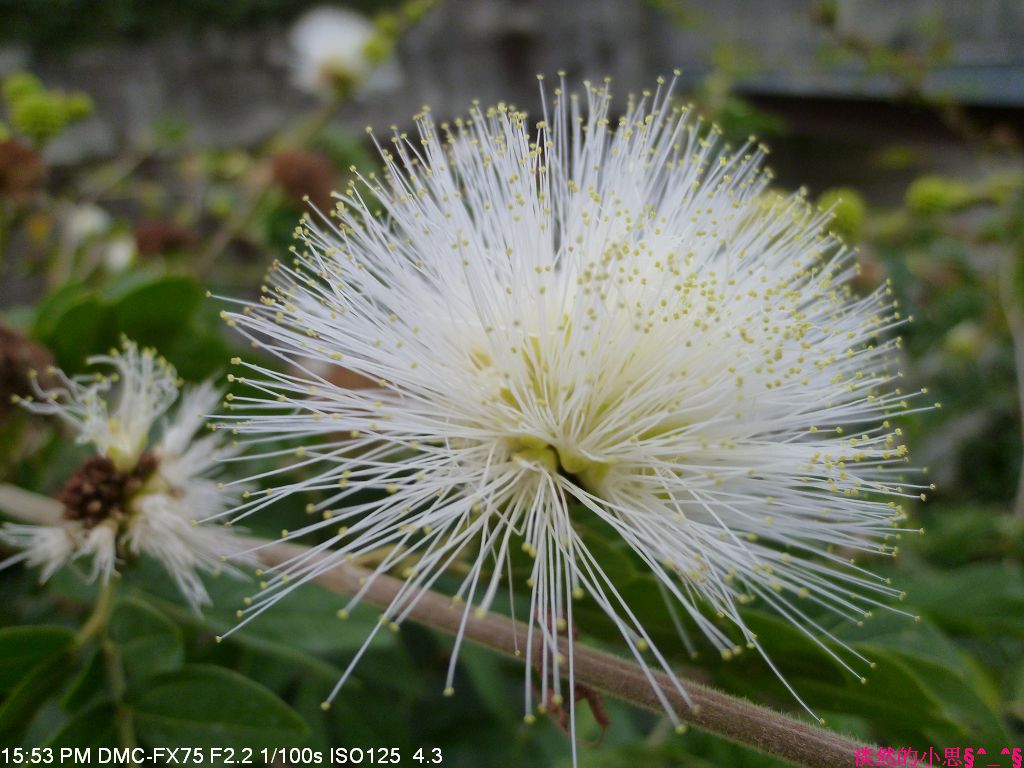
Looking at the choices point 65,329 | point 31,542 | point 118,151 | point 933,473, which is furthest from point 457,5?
point 31,542

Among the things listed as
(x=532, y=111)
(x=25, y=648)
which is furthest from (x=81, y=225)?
(x=532, y=111)

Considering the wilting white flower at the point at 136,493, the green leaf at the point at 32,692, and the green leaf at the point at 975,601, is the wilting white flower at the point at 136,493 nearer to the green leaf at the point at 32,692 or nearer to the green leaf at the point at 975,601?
the green leaf at the point at 32,692

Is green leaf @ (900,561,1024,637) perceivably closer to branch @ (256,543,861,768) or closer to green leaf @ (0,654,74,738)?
branch @ (256,543,861,768)

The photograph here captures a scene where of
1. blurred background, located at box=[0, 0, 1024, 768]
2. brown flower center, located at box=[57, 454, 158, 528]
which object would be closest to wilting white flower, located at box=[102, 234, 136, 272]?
blurred background, located at box=[0, 0, 1024, 768]

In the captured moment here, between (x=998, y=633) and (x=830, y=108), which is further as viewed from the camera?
(x=830, y=108)

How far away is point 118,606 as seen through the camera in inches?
36.9

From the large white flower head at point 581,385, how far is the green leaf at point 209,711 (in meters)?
0.14

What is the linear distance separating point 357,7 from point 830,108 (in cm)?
237

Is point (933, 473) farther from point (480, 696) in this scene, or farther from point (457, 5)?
point (457, 5)

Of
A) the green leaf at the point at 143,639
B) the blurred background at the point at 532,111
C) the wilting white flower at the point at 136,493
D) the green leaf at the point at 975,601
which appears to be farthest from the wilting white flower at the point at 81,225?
the green leaf at the point at 975,601

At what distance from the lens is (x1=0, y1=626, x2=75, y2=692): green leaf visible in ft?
2.81

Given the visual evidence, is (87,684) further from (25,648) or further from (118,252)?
(118,252)

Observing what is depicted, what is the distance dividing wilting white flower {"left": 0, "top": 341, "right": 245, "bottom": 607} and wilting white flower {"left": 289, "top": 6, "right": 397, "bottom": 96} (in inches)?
59.6

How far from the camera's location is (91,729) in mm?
881
